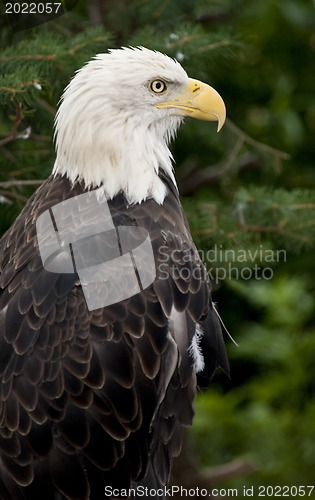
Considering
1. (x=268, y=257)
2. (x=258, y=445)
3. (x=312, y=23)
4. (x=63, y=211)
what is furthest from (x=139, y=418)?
(x=312, y=23)

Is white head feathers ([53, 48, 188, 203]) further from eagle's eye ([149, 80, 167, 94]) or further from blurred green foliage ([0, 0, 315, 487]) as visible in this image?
blurred green foliage ([0, 0, 315, 487])

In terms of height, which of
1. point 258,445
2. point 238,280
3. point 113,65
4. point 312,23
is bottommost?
point 258,445

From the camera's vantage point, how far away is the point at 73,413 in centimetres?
322

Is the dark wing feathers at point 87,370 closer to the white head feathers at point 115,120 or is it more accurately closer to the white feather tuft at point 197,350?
the white feather tuft at point 197,350

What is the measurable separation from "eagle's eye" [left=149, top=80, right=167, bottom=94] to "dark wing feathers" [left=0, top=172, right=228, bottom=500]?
0.48 metres

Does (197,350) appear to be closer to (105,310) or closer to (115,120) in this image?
(105,310)

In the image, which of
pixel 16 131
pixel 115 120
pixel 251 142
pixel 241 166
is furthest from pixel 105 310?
pixel 241 166

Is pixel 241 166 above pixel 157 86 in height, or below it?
below

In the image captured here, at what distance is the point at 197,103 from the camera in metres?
3.58

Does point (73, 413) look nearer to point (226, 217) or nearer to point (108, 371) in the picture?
point (108, 371)

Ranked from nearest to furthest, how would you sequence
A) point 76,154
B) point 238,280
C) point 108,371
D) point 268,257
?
point 108,371 → point 76,154 → point 268,257 → point 238,280

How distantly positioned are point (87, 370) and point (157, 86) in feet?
3.57

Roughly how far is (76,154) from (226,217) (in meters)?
0.90

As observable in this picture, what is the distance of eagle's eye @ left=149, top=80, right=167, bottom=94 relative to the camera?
3473 millimetres
